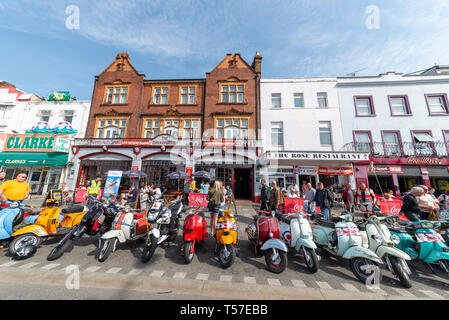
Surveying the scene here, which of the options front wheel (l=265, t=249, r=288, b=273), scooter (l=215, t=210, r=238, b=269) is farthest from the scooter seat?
front wheel (l=265, t=249, r=288, b=273)

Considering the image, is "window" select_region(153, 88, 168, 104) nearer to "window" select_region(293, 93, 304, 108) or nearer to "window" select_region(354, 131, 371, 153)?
"window" select_region(293, 93, 304, 108)

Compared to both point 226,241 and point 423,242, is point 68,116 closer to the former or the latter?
point 226,241

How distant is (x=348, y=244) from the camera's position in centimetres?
361

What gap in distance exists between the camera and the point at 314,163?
13539 mm

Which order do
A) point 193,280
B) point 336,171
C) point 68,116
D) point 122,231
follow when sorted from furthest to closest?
point 68,116 < point 336,171 < point 122,231 < point 193,280

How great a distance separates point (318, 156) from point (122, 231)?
13.1 m

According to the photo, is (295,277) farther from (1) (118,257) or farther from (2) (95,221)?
(2) (95,221)

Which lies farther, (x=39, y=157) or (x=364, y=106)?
(x=364, y=106)

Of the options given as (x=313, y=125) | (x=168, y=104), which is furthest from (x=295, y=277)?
(x=168, y=104)

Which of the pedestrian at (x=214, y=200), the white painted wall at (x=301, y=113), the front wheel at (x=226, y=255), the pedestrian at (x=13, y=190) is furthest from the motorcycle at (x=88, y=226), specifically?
the white painted wall at (x=301, y=113)

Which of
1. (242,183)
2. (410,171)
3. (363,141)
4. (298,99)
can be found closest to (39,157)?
(242,183)

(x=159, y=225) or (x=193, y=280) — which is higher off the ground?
(x=159, y=225)
